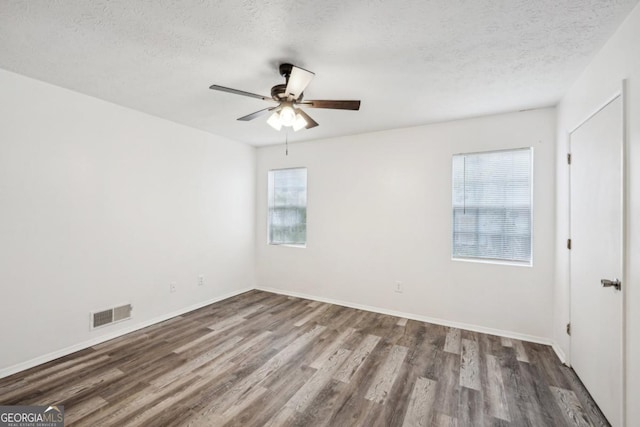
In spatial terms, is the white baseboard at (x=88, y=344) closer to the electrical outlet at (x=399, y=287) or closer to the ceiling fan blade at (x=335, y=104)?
the electrical outlet at (x=399, y=287)

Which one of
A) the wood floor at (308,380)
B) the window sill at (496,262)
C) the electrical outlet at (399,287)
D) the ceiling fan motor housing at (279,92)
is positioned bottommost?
the wood floor at (308,380)

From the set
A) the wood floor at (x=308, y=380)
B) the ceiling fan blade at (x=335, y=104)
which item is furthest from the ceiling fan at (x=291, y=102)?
the wood floor at (x=308, y=380)

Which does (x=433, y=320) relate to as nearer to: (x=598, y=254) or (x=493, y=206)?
(x=493, y=206)

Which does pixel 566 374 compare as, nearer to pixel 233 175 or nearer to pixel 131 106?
pixel 233 175

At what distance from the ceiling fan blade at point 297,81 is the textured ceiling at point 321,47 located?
8.5 inches

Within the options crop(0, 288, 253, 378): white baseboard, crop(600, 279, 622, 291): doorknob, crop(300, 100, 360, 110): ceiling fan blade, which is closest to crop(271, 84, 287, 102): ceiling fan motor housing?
crop(300, 100, 360, 110): ceiling fan blade

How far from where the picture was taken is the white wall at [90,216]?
240 centimetres

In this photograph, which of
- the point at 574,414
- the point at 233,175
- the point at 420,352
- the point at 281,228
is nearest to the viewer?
the point at 574,414

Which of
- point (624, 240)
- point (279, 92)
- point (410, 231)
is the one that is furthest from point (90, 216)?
point (624, 240)

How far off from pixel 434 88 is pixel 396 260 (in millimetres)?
2160

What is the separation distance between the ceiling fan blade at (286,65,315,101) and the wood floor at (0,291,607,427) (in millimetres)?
2310

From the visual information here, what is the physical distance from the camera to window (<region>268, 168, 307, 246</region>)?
4.68m

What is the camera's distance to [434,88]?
2598mm

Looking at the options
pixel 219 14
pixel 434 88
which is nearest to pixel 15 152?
pixel 219 14
